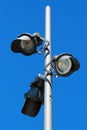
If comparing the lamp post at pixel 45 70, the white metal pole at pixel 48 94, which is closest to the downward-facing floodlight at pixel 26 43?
the lamp post at pixel 45 70

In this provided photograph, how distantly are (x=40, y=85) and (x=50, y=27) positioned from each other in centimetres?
114

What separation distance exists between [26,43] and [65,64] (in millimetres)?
785

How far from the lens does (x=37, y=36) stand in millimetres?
7391

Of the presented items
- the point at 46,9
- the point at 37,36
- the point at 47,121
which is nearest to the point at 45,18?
the point at 46,9

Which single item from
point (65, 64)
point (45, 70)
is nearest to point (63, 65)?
point (65, 64)

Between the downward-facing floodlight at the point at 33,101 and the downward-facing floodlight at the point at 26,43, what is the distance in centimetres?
57

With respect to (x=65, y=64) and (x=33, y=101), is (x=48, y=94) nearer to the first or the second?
(x=33, y=101)

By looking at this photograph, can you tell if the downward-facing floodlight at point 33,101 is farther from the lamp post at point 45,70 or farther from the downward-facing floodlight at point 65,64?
the downward-facing floodlight at point 65,64

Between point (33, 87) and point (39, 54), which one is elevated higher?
point (39, 54)

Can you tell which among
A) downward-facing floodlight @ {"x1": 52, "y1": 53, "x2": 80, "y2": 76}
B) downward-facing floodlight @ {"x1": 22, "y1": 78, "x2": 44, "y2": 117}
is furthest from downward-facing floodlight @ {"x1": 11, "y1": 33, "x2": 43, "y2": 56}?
downward-facing floodlight @ {"x1": 22, "y1": 78, "x2": 44, "y2": 117}

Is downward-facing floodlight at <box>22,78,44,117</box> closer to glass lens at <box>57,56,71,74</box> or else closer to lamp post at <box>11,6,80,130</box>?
lamp post at <box>11,6,80,130</box>

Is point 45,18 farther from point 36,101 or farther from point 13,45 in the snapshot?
point 36,101

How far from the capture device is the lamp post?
7.24 m

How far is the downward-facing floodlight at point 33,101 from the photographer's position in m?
7.39
